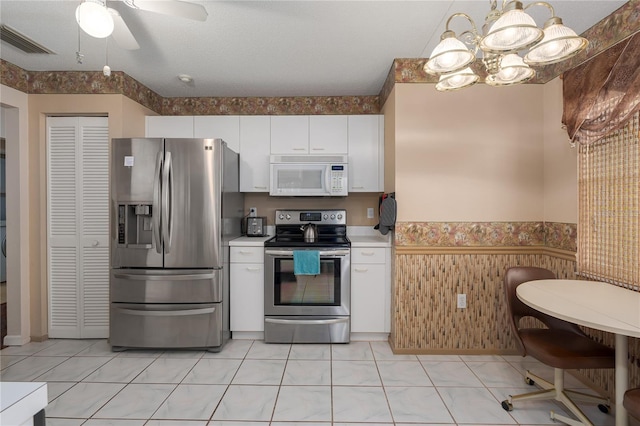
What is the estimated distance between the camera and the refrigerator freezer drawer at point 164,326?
2688mm

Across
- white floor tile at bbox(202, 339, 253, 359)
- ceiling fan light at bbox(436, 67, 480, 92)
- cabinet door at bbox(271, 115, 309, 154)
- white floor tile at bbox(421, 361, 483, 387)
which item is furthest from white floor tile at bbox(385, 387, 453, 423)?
cabinet door at bbox(271, 115, 309, 154)

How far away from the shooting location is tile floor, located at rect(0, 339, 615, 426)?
6.16 feet

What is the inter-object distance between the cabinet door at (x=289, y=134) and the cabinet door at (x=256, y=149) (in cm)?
6

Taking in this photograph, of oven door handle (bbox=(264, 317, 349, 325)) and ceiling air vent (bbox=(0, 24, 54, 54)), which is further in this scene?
oven door handle (bbox=(264, 317, 349, 325))

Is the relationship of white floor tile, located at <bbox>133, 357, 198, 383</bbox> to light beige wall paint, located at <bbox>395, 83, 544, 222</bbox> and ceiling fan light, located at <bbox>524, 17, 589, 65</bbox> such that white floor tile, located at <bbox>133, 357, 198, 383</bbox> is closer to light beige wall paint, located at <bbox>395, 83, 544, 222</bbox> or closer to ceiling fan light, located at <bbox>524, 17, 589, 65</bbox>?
light beige wall paint, located at <bbox>395, 83, 544, 222</bbox>

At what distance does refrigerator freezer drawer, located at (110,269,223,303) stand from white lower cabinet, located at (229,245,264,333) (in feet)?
0.76

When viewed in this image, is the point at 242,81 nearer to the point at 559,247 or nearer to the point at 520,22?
the point at 520,22

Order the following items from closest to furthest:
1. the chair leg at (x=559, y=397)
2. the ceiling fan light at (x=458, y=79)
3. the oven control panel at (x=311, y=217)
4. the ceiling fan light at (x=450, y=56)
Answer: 1. the ceiling fan light at (x=450, y=56)
2. the ceiling fan light at (x=458, y=79)
3. the chair leg at (x=559, y=397)
4. the oven control panel at (x=311, y=217)

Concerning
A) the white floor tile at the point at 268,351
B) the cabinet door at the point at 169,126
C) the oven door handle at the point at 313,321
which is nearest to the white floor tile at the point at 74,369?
the white floor tile at the point at 268,351

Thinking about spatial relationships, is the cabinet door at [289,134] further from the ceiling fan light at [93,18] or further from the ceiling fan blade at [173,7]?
the ceiling fan light at [93,18]

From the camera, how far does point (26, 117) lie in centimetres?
285

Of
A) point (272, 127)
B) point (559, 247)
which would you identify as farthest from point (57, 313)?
point (559, 247)

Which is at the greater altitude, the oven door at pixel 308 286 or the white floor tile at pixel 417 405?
the oven door at pixel 308 286

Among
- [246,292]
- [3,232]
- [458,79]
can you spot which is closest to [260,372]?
[246,292]
